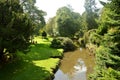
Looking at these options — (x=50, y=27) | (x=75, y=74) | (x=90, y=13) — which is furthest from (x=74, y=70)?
(x=50, y=27)

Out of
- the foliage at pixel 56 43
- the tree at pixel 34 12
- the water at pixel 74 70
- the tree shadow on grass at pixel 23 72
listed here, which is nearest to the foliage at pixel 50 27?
the tree at pixel 34 12

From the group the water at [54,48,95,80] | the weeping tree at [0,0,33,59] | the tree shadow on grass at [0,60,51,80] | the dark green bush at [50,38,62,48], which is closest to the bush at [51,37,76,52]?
the dark green bush at [50,38,62,48]

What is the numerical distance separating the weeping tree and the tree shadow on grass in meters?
2.73

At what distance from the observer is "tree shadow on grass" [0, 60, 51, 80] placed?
2578 centimetres

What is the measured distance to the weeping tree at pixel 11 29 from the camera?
2638cm

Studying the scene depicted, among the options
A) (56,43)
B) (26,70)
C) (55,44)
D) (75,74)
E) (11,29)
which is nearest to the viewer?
(11,29)

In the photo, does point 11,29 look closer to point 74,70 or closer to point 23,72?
point 23,72

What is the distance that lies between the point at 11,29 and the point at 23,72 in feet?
18.7

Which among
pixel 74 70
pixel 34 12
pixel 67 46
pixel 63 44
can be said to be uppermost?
pixel 34 12

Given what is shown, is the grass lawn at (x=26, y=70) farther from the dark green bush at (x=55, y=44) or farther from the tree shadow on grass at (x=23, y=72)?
the dark green bush at (x=55, y=44)

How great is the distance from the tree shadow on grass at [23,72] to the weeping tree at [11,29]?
8.97 feet

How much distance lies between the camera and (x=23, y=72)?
27.8 m

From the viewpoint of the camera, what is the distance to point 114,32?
15.2 meters

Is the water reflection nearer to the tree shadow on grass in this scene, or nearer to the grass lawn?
the grass lawn
